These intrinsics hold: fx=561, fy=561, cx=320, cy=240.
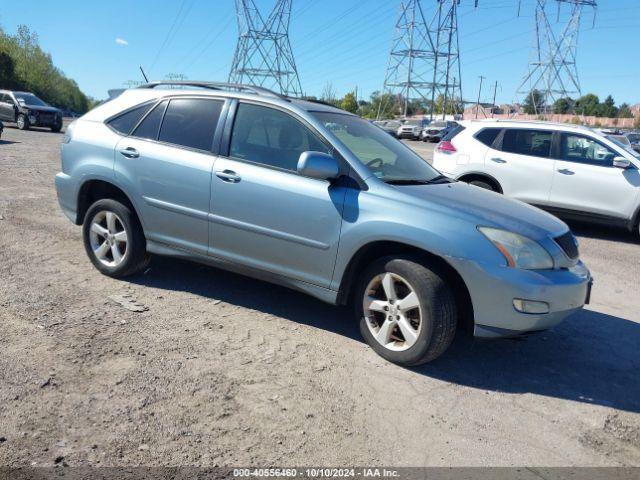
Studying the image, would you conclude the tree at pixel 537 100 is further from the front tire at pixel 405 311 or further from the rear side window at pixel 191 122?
the front tire at pixel 405 311

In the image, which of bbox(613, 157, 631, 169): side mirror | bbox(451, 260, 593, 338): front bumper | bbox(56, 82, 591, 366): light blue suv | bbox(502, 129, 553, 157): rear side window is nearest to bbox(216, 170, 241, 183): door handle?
bbox(56, 82, 591, 366): light blue suv

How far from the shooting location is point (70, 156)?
5.24 meters

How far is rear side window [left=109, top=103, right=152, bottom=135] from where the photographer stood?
196 inches

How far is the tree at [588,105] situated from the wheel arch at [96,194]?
100 meters

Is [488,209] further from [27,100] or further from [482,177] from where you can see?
[27,100]

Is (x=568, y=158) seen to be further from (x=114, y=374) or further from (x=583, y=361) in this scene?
(x=114, y=374)

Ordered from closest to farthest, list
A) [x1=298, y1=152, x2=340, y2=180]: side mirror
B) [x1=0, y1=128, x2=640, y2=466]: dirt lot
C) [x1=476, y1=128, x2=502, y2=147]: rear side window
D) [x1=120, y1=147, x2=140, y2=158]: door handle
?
[x1=0, y1=128, x2=640, y2=466]: dirt lot
[x1=298, y1=152, x2=340, y2=180]: side mirror
[x1=120, y1=147, x2=140, y2=158]: door handle
[x1=476, y1=128, x2=502, y2=147]: rear side window

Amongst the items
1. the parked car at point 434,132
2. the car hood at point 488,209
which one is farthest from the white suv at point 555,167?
the parked car at point 434,132

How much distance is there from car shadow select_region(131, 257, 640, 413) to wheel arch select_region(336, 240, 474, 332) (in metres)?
0.38

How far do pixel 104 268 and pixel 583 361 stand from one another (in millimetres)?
4063

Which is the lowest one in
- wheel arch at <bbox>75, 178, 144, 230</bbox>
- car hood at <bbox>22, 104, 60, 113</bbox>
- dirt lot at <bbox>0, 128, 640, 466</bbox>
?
dirt lot at <bbox>0, 128, 640, 466</bbox>

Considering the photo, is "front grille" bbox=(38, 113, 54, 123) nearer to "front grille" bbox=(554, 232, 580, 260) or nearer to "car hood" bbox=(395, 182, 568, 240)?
"car hood" bbox=(395, 182, 568, 240)

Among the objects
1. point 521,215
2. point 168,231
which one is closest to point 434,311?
point 521,215

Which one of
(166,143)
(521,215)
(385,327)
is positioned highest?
(166,143)
